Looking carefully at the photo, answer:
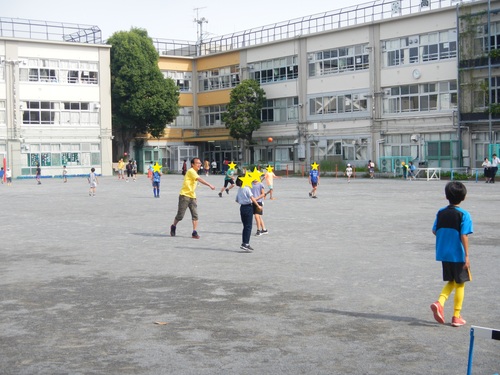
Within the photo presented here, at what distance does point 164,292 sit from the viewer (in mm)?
9750

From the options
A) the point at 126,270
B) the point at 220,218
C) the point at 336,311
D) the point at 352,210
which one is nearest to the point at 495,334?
the point at 336,311

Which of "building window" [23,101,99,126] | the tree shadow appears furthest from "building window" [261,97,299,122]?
the tree shadow

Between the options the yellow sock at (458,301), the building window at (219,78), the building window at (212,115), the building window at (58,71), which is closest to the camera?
Result: the yellow sock at (458,301)

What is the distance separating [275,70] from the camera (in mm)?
63875

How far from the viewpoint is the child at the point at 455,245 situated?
7887mm

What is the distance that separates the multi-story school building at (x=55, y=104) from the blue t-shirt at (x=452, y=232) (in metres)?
53.4

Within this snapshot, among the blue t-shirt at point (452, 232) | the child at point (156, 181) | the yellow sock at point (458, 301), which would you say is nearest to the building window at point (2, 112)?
the child at point (156, 181)

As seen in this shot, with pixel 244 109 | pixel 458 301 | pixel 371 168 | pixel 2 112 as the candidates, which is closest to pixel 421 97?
pixel 371 168

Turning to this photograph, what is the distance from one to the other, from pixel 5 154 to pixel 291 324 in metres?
55.8

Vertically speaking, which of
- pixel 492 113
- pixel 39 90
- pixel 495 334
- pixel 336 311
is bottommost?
pixel 336 311

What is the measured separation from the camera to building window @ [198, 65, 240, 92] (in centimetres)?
6806

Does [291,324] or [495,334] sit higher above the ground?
[495,334]

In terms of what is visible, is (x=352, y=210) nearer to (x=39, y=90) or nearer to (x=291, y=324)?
(x=291, y=324)

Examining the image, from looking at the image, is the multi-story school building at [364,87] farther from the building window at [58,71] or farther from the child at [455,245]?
the child at [455,245]
